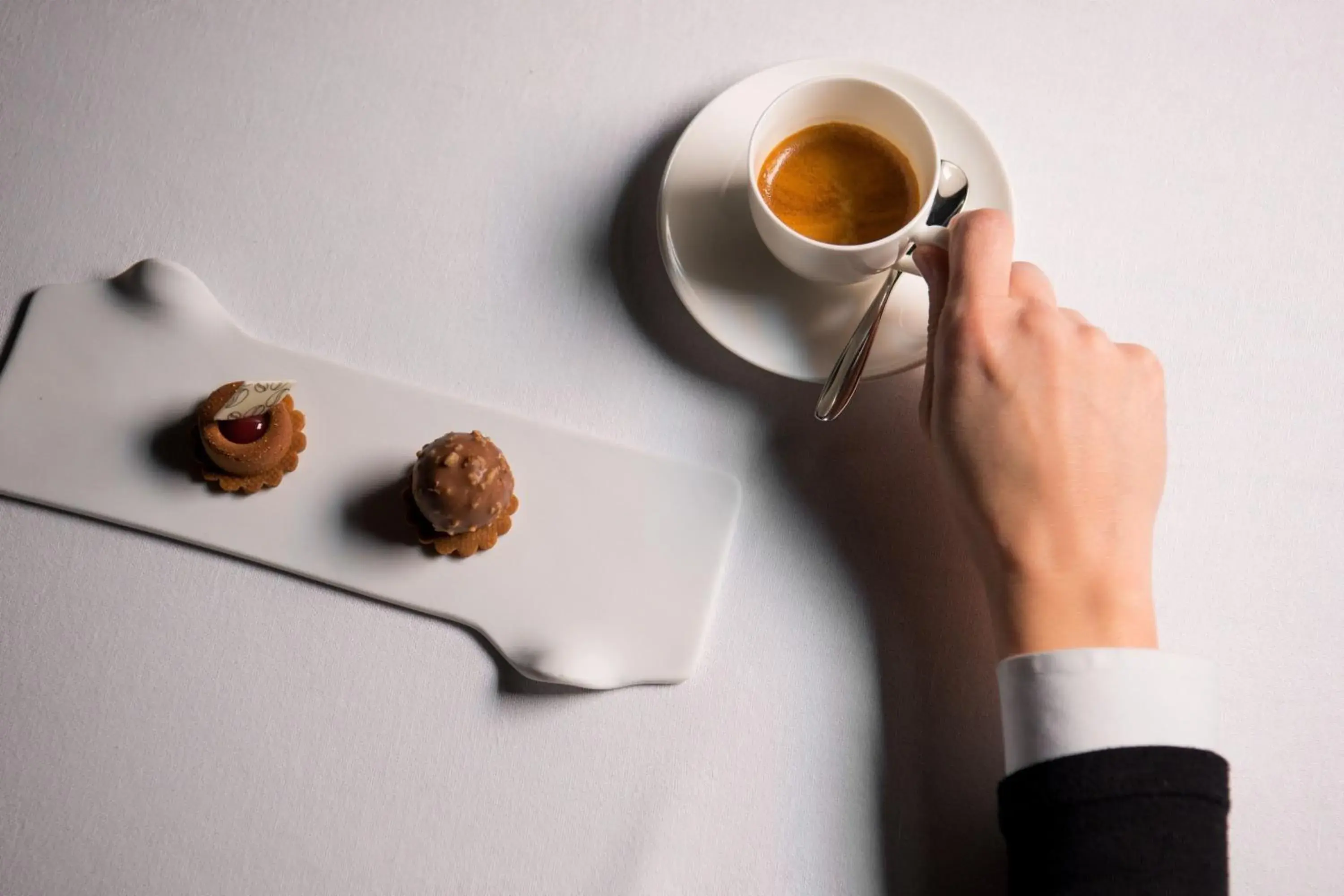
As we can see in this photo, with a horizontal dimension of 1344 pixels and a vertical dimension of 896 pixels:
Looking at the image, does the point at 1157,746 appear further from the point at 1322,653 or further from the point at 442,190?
the point at 442,190

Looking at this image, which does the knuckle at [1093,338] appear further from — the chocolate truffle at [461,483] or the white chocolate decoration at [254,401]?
the white chocolate decoration at [254,401]

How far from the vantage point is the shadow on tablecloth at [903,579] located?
81 cm

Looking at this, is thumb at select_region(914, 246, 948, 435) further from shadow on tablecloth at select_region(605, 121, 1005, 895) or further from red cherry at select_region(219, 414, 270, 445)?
red cherry at select_region(219, 414, 270, 445)

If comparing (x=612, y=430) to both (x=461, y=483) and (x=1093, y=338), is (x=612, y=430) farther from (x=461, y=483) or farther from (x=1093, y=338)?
(x=1093, y=338)

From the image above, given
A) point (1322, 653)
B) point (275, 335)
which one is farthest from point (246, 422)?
point (1322, 653)

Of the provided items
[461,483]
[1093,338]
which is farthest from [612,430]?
[1093,338]

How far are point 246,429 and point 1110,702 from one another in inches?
28.6

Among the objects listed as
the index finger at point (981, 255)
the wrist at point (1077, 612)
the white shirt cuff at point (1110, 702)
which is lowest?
the white shirt cuff at point (1110, 702)

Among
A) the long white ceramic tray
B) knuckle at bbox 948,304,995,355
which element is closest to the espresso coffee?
knuckle at bbox 948,304,995,355

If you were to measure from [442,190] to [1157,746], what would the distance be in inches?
31.0

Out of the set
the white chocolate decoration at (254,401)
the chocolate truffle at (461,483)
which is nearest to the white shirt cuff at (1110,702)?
the chocolate truffle at (461,483)

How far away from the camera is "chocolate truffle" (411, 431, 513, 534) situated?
0.79m

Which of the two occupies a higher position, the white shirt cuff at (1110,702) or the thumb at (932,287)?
the thumb at (932,287)

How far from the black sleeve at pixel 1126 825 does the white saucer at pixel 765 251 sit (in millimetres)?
343
